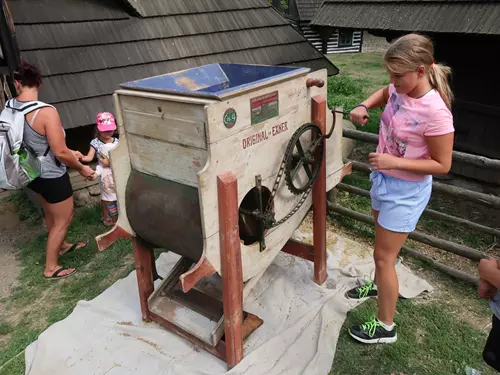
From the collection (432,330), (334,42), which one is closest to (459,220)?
(432,330)

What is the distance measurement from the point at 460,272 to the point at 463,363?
100 centimetres

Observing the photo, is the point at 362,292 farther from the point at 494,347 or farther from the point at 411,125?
the point at 411,125

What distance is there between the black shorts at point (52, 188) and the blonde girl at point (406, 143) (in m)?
2.62

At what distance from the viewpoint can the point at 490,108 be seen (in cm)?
561

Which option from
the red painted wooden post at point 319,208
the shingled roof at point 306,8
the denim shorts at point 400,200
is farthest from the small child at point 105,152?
the shingled roof at point 306,8

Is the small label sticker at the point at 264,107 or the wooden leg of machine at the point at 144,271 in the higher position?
the small label sticker at the point at 264,107

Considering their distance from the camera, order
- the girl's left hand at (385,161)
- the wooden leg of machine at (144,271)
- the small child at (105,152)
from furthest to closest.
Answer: the small child at (105,152)
the wooden leg of machine at (144,271)
the girl's left hand at (385,161)

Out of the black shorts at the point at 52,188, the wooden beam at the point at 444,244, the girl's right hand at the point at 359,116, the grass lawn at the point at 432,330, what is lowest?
the grass lawn at the point at 432,330

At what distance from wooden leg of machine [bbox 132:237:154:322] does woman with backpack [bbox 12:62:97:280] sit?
118 centimetres

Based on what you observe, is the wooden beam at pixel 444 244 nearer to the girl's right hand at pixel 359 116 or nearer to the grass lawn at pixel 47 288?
the girl's right hand at pixel 359 116

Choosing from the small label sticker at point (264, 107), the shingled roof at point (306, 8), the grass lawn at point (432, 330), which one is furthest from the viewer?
the shingled roof at point (306, 8)

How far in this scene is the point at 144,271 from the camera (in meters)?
3.17

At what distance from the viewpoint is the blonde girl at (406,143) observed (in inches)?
85.8

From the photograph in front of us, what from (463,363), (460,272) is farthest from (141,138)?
(460,272)
